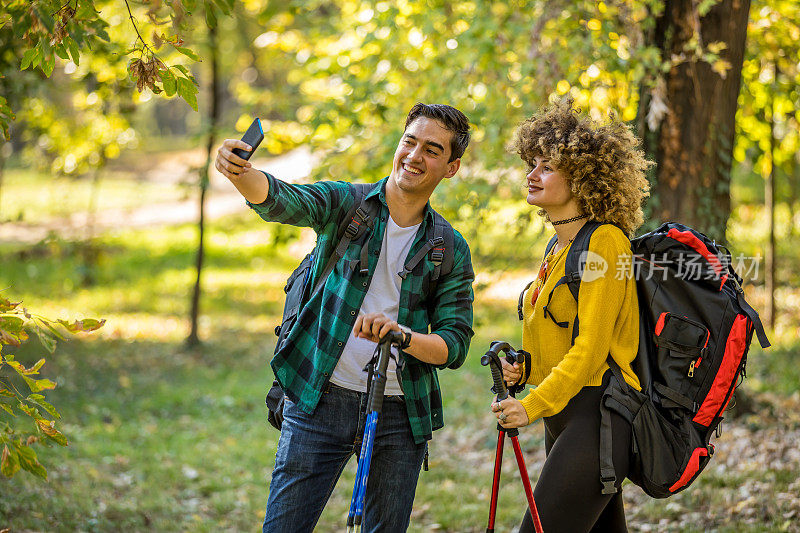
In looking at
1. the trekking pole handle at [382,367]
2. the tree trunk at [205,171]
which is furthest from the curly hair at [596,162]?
the tree trunk at [205,171]

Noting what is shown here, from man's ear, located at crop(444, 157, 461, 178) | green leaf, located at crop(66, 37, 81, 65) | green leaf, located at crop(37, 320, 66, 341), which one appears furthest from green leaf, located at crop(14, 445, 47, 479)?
man's ear, located at crop(444, 157, 461, 178)

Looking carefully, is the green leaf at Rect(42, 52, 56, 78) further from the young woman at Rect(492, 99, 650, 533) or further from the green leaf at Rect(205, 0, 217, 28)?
the young woman at Rect(492, 99, 650, 533)

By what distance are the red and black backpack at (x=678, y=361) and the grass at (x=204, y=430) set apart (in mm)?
2237

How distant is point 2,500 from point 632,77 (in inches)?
204

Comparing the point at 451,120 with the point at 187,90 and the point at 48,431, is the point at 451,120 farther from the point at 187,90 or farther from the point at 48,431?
A: the point at 48,431

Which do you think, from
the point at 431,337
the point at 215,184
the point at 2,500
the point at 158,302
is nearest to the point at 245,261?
the point at 158,302

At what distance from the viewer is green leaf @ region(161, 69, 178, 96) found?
9.95 feet

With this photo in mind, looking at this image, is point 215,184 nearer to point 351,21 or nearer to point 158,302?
point 158,302

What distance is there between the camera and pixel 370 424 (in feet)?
8.93

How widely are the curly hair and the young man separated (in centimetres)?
40

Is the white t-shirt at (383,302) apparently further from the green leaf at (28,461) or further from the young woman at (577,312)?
the green leaf at (28,461)

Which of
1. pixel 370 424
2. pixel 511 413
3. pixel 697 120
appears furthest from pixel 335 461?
pixel 697 120

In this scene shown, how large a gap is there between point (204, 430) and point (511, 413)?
570cm

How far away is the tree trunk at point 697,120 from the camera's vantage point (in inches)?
220
